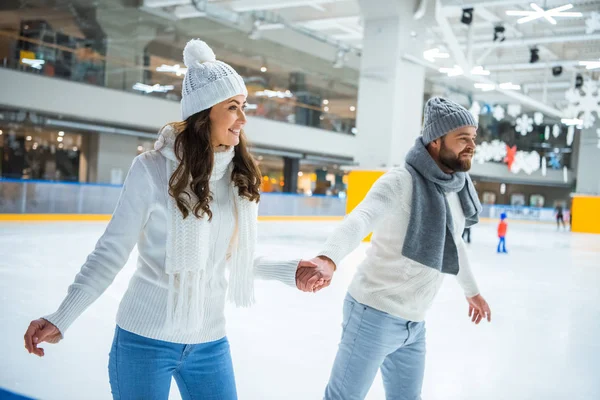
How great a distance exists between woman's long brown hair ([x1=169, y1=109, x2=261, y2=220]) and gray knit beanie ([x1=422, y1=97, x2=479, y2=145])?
0.72 m

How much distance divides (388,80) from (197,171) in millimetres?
11451

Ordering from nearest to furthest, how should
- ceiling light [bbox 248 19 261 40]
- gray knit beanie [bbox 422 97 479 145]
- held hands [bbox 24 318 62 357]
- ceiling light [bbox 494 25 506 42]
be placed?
held hands [bbox 24 318 62 357] → gray knit beanie [bbox 422 97 479 145] → ceiling light [bbox 494 25 506 42] → ceiling light [bbox 248 19 261 40]

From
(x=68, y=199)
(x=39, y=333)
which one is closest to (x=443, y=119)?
(x=39, y=333)

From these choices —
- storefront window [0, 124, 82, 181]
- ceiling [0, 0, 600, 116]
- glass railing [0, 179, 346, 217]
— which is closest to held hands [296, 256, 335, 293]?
ceiling [0, 0, 600, 116]

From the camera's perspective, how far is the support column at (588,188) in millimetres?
22672

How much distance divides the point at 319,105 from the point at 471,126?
23.7 m

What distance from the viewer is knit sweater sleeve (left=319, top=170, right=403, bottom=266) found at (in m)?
1.71

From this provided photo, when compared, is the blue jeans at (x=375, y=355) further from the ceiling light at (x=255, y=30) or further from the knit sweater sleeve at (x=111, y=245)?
the ceiling light at (x=255, y=30)

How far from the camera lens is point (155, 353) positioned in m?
1.54

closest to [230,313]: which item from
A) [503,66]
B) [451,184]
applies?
[451,184]

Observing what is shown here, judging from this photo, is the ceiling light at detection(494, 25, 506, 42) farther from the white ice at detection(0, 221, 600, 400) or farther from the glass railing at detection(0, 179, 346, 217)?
the glass railing at detection(0, 179, 346, 217)

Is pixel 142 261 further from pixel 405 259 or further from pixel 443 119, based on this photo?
pixel 443 119

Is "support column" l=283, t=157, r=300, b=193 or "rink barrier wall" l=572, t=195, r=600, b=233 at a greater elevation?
"support column" l=283, t=157, r=300, b=193

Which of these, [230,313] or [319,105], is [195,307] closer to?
[230,313]
